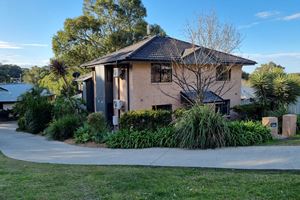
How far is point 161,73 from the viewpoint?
19906 mm

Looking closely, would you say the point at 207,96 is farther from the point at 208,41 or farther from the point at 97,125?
the point at 97,125

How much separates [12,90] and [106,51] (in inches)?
583

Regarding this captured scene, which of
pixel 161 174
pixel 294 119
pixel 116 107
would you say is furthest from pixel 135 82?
pixel 161 174

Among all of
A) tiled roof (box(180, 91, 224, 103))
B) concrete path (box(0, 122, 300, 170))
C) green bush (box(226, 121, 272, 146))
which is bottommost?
concrete path (box(0, 122, 300, 170))

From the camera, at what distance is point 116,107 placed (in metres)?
19.7

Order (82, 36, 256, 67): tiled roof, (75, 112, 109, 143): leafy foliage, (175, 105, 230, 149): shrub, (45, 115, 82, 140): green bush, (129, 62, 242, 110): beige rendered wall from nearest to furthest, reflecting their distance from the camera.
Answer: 1. (175, 105, 230, 149): shrub
2. (75, 112, 109, 143): leafy foliage
3. (45, 115, 82, 140): green bush
4. (82, 36, 256, 67): tiled roof
5. (129, 62, 242, 110): beige rendered wall

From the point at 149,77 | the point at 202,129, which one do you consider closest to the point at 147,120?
the point at 202,129

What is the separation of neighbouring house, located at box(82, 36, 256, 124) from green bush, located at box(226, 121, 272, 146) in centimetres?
595

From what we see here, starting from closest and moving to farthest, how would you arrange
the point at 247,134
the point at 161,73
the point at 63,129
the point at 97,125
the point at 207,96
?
the point at 247,134, the point at 97,125, the point at 63,129, the point at 161,73, the point at 207,96

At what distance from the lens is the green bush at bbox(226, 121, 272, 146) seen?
10.9 m

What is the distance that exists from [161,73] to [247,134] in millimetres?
9556

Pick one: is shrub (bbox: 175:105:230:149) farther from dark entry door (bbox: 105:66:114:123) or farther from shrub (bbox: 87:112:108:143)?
dark entry door (bbox: 105:66:114:123)

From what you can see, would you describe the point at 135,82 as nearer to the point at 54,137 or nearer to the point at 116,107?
the point at 116,107

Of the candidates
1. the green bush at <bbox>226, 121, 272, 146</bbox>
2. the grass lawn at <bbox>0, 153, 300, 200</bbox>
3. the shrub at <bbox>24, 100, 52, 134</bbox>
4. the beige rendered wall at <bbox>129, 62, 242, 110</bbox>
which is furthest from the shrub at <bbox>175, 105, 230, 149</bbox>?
the shrub at <bbox>24, 100, 52, 134</bbox>
